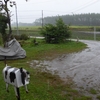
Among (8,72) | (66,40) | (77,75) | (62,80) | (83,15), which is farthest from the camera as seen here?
(83,15)

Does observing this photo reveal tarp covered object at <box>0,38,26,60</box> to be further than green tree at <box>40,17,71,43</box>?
No

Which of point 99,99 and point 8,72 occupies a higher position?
point 8,72

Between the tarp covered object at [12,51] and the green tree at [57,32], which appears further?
the green tree at [57,32]

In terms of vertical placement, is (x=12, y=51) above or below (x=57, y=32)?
below

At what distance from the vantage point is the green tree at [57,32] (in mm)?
24656

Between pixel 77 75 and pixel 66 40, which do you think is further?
pixel 66 40

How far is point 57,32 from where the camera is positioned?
24.8 m

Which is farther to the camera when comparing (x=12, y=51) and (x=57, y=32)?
(x=57, y=32)

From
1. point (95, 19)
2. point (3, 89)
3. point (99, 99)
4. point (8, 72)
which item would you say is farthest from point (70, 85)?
point (95, 19)

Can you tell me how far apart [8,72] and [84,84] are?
155 inches

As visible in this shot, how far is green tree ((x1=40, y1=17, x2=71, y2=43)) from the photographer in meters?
24.7

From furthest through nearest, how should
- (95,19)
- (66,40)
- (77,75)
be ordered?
1. (95,19)
2. (66,40)
3. (77,75)

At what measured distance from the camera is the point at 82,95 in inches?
271

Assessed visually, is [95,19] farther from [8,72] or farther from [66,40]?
[8,72]
